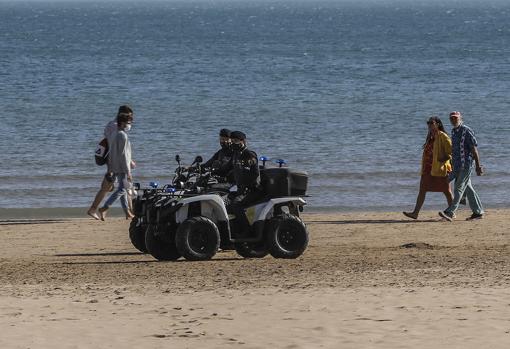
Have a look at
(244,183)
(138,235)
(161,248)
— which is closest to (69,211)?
(138,235)

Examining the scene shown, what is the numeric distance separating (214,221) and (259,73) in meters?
41.2

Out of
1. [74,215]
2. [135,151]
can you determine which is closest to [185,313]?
[74,215]

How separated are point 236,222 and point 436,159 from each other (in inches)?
172

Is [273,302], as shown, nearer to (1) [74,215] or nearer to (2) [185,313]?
(2) [185,313]

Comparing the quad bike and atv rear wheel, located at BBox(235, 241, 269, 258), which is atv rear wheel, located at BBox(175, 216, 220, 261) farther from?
atv rear wheel, located at BBox(235, 241, 269, 258)

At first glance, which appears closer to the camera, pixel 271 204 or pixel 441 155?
pixel 271 204

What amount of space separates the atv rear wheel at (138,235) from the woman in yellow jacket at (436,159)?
436 centimetres

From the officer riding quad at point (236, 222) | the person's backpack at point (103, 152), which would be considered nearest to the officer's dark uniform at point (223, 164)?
the officer riding quad at point (236, 222)

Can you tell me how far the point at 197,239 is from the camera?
43.8ft

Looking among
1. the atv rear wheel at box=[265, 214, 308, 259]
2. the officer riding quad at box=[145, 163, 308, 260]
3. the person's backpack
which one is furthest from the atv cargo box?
the person's backpack

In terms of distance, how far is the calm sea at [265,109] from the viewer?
22891mm

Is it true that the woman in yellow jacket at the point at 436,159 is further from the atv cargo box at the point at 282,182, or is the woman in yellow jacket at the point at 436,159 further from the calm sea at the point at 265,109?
the atv cargo box at the point at 282,182

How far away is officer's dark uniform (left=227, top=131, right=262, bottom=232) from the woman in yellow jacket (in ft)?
13.3

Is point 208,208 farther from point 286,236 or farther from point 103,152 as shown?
point 103,152
